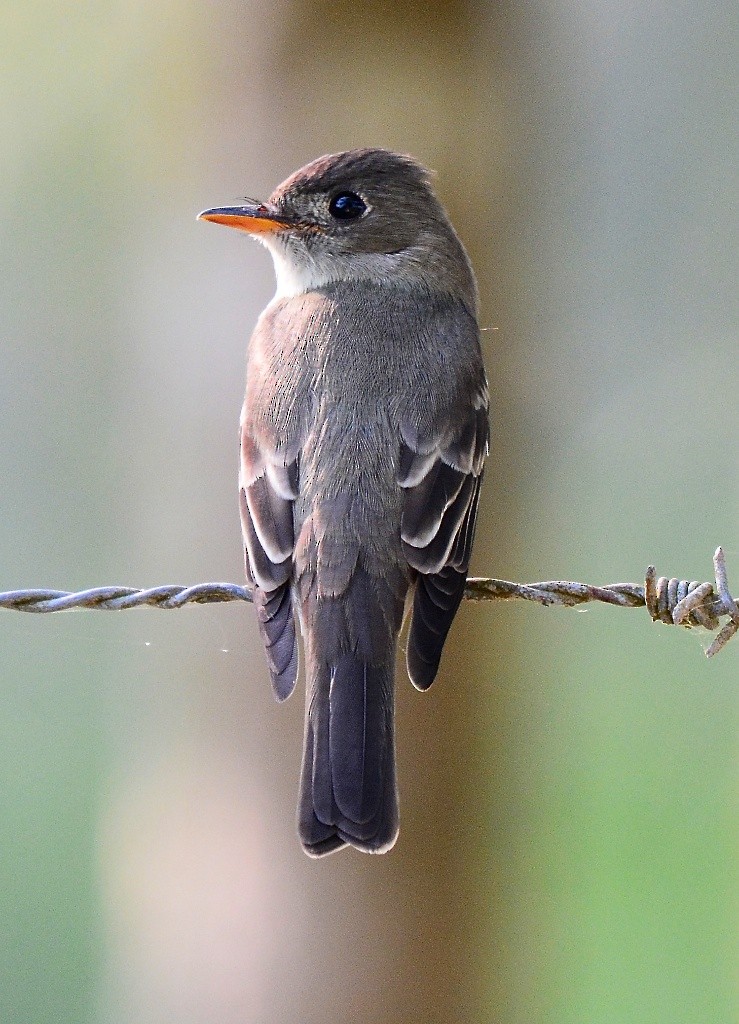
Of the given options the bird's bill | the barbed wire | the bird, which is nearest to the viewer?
the barbed wire

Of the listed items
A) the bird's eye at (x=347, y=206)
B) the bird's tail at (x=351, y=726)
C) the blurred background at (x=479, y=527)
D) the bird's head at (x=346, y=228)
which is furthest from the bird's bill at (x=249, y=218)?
the bird's tail at (x=351, y=726)

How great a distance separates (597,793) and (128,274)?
11.1 ft

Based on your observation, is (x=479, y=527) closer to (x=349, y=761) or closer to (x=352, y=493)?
(x=352, y=493)

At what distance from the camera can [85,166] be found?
278 inches

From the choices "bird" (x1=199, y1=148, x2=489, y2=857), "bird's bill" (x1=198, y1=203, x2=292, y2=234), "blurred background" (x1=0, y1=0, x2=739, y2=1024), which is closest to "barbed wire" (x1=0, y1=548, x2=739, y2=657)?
"bird" (x1=199, y1=148, x2=489, y2=857)

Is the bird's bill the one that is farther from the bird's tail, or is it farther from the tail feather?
the tail feather

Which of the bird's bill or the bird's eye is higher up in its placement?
the bird's eye

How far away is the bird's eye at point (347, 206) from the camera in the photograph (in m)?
4.26

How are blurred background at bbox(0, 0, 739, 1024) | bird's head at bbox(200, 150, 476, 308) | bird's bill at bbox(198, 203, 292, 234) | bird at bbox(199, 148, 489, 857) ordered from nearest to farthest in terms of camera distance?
bird at bbox(199, 148, 489, 857) → bird's bill at bbox(198, 203, 292, 234) → bird's head at bbox(200, 150, 476, 308) → blurred background at bbox(0, 0, 739, 1024)

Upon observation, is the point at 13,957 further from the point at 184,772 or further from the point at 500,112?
the point at 500,112

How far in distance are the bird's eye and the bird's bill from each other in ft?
0.55

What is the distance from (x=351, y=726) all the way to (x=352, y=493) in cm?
59

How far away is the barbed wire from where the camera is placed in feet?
9.11

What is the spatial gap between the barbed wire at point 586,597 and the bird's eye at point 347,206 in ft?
5.29
